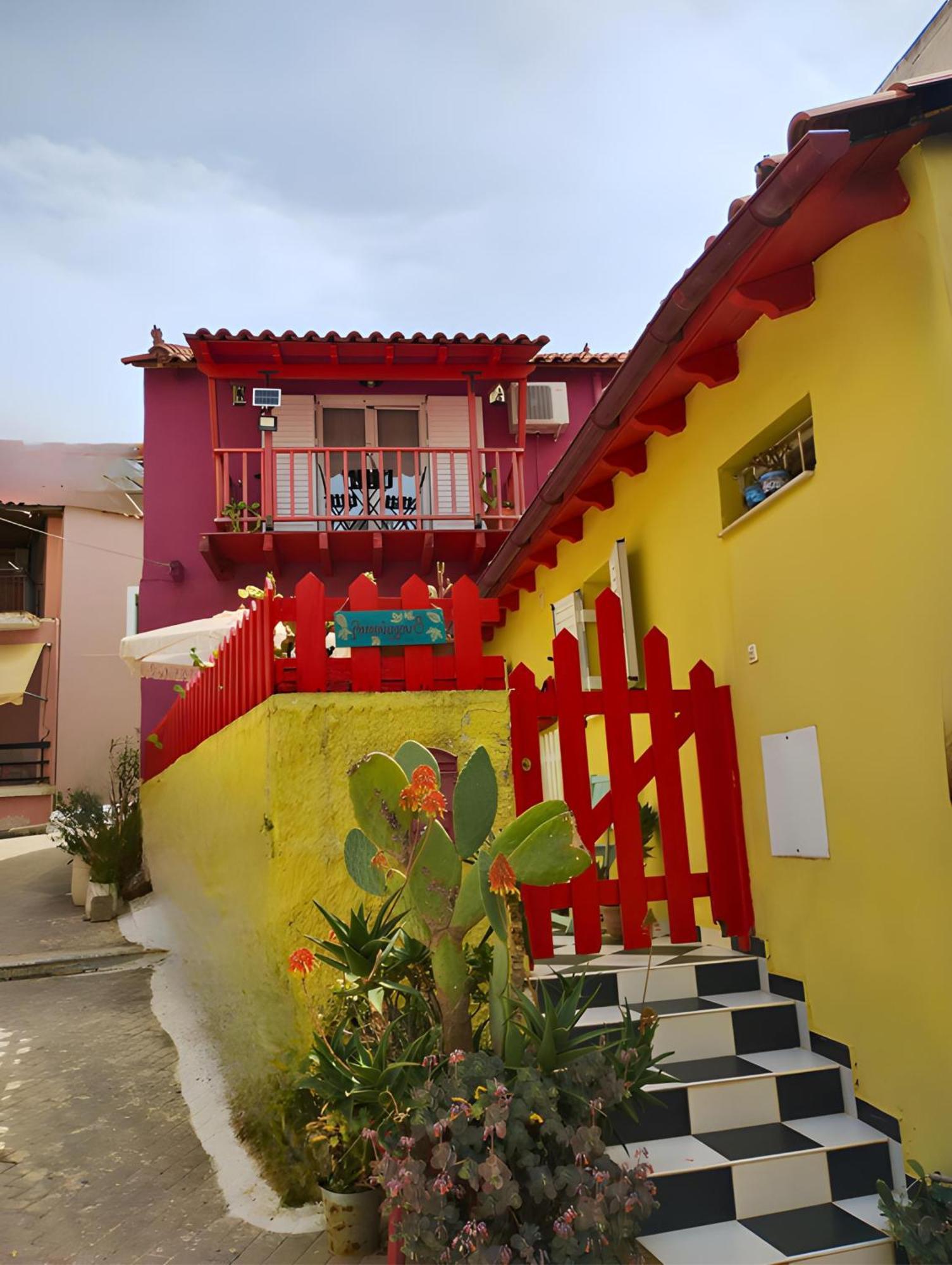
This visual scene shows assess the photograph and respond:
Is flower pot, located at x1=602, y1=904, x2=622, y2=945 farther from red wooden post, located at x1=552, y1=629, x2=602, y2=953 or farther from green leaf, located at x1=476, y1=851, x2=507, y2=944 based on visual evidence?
green leaf, located at x1=476, y1=851, x2=507, y2=944

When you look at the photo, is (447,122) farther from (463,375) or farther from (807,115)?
(463,375)

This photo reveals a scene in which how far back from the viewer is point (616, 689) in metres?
4.57

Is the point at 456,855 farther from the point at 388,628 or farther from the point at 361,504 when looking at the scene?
the point at 361,504

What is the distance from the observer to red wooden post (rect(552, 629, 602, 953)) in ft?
14.1

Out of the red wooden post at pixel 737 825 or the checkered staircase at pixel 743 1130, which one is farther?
the red wooden post at pixel 737 825

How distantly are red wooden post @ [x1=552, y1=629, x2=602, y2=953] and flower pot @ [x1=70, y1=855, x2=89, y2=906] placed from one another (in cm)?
801

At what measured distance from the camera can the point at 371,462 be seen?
1345cm

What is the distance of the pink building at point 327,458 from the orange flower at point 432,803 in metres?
8.72

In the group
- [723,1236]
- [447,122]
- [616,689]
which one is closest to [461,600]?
[616,689]

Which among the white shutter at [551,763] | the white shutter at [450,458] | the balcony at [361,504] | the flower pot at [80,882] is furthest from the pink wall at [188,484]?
the white shutter at [551,763]

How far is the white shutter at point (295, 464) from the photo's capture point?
12680 millimetres

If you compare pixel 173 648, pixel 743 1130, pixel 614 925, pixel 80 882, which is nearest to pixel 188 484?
Answer: pixel 173 648

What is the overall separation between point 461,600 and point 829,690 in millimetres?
1750

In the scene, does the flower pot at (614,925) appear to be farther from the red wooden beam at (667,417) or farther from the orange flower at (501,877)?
the red wooden beam at (667,417)
